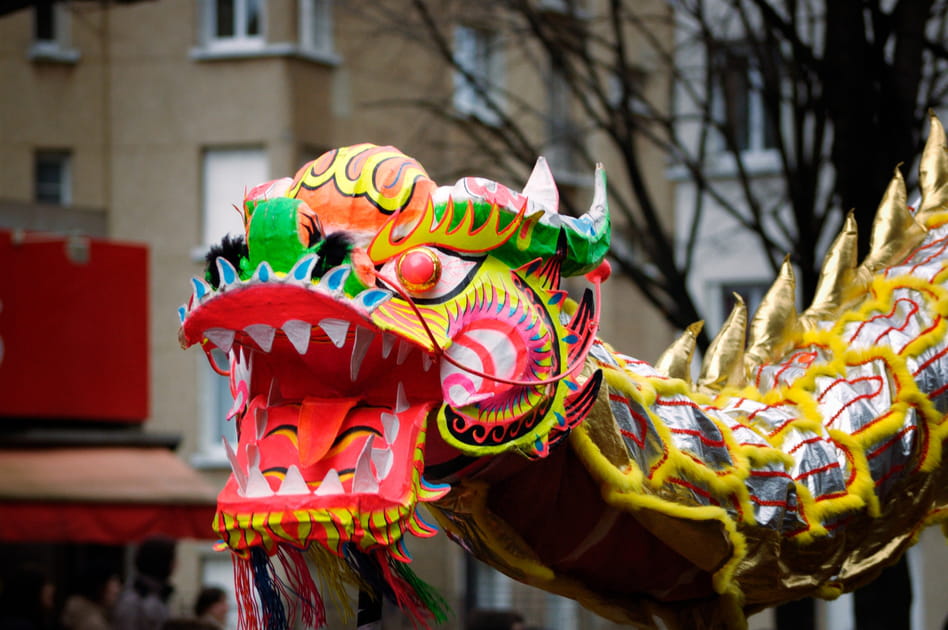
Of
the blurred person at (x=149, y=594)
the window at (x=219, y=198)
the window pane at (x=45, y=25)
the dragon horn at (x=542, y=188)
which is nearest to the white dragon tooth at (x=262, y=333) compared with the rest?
the dragon horn at (x=542, y=188)

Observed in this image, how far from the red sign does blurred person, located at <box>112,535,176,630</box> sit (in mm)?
4463

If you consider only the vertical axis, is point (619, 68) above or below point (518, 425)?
above

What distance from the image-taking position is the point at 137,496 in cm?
1015

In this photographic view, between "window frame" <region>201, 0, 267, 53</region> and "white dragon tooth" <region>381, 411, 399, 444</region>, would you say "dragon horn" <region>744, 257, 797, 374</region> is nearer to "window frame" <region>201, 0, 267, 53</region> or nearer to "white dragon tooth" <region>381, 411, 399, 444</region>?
"white dragon tooth" <region>381, 411, 399, 444</region>

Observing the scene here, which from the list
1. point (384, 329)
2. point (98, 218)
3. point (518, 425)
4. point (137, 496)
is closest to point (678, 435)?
point (518, 425)

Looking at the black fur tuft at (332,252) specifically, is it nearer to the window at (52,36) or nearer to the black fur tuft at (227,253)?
the black fur tuft at (227,253)

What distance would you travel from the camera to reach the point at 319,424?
2.97 m

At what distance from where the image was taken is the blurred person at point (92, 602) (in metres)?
6.75

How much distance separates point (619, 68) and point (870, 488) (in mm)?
4863

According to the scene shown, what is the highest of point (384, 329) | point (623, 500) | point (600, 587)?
point (384, 329)

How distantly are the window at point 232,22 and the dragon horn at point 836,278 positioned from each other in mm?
13206

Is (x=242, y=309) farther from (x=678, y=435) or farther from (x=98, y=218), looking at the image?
(x=98, y=218)

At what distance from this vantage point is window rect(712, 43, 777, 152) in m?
8.43

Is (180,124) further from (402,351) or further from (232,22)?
(402,351)
